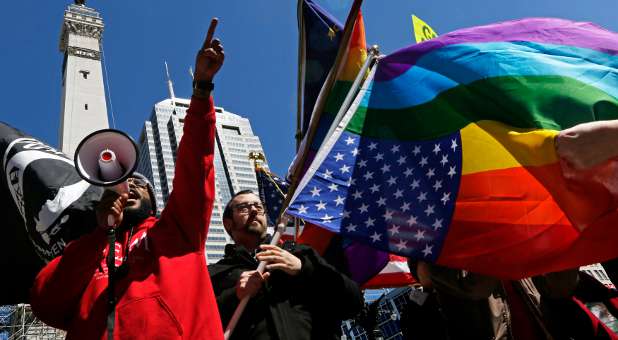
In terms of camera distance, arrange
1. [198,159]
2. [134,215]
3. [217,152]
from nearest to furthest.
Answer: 1. [198,159]
2. [134,215]
3. [217,152]

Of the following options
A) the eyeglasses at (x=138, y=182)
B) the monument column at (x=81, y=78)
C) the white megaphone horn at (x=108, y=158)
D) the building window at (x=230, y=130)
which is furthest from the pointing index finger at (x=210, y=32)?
Result: the building window at (x=230, y=130)

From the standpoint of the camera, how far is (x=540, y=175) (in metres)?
3.00

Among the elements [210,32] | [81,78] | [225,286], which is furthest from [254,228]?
[81,78]

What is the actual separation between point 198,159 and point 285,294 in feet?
3.03

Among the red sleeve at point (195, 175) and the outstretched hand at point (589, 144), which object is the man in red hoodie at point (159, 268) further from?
the outstretched hand at point (589, 144)

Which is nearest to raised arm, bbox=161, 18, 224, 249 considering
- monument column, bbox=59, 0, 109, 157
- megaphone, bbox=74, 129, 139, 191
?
megaphone, bbox=74, 129, 139, 191

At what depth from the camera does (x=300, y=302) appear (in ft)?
8.74

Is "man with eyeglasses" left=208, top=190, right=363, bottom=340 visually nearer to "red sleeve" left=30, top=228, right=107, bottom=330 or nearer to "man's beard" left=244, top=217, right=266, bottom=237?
"man's beard" left=244, top=217, right=266, bottom=237

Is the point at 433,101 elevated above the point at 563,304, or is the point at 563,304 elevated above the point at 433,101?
the point at 433,101

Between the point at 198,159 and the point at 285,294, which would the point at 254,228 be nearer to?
the point at 285,294

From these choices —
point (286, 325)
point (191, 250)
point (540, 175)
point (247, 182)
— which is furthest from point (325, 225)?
point (247, 182)

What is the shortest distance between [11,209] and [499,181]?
137 inches

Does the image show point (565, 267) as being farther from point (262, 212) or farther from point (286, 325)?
point (262, 212)

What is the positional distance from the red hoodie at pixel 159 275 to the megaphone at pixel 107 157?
22 cm
